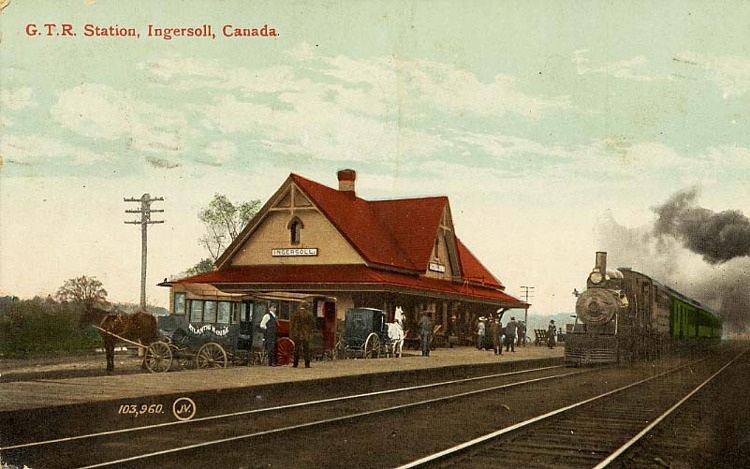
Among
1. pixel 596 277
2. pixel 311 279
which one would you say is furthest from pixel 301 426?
pixel 596 277

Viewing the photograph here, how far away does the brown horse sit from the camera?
62.0ft

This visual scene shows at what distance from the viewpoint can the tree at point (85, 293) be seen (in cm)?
1995

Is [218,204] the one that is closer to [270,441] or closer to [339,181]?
[339,181]

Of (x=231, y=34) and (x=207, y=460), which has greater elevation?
(x=231, y=34)

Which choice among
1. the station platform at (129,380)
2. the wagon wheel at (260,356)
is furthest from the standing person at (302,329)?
the wagon wheel at (260,356)

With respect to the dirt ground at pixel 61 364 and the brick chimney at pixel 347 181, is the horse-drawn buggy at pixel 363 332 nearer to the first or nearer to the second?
the dirt ground at pixel 61 364

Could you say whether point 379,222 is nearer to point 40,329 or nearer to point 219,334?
point 40,329

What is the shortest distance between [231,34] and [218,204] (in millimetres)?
24799

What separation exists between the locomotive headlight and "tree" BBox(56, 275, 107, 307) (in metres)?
16.1

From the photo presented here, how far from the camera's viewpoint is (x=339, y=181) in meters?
34.7

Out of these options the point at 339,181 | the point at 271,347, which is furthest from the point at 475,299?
the point at 271,347

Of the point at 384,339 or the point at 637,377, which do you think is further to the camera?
the point at 384,339

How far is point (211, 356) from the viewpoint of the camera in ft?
64.7

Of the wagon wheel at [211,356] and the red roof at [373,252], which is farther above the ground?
the red roof at [373,252]
